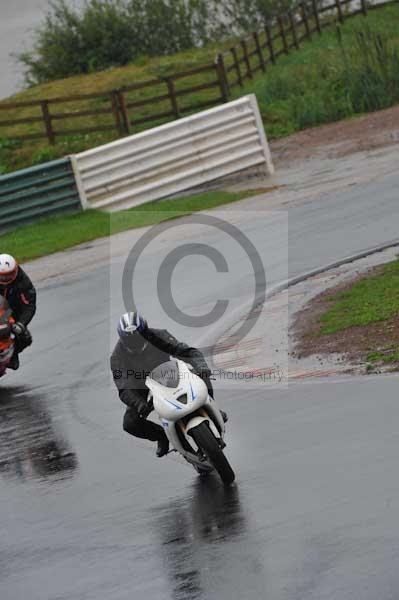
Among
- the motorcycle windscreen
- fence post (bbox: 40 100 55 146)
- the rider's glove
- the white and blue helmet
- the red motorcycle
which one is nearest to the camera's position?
the motorcycle windscreen

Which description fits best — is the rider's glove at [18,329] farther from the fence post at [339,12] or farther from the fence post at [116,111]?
the fence post at [339,12]

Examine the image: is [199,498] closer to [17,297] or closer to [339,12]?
[17,297]

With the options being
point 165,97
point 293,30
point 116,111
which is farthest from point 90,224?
point 293,30

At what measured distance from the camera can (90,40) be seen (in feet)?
177

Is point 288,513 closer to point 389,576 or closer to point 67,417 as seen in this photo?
point 389,576

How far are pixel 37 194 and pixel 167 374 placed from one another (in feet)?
60.1

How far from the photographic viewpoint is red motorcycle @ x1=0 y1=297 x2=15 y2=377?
49.0ft

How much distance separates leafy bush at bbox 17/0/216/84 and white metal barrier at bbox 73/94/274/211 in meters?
23.6

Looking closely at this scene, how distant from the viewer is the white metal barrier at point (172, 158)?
27922 millimetres

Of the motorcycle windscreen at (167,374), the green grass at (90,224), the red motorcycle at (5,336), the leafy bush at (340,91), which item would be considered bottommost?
the leafy bush at (340,91)

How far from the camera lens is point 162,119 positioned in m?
37.0

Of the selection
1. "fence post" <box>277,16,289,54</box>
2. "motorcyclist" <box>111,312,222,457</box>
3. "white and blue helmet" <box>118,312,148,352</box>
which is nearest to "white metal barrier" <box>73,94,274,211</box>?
"fence post" <box>277,16,289,54</box>

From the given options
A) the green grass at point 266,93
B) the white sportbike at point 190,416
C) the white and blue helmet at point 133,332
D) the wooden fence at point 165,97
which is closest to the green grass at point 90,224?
the wooden fence at point 165,97

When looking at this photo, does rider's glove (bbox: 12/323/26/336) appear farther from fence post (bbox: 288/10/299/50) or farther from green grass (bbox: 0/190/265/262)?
fence post (bbox: 288/10/299/50)
